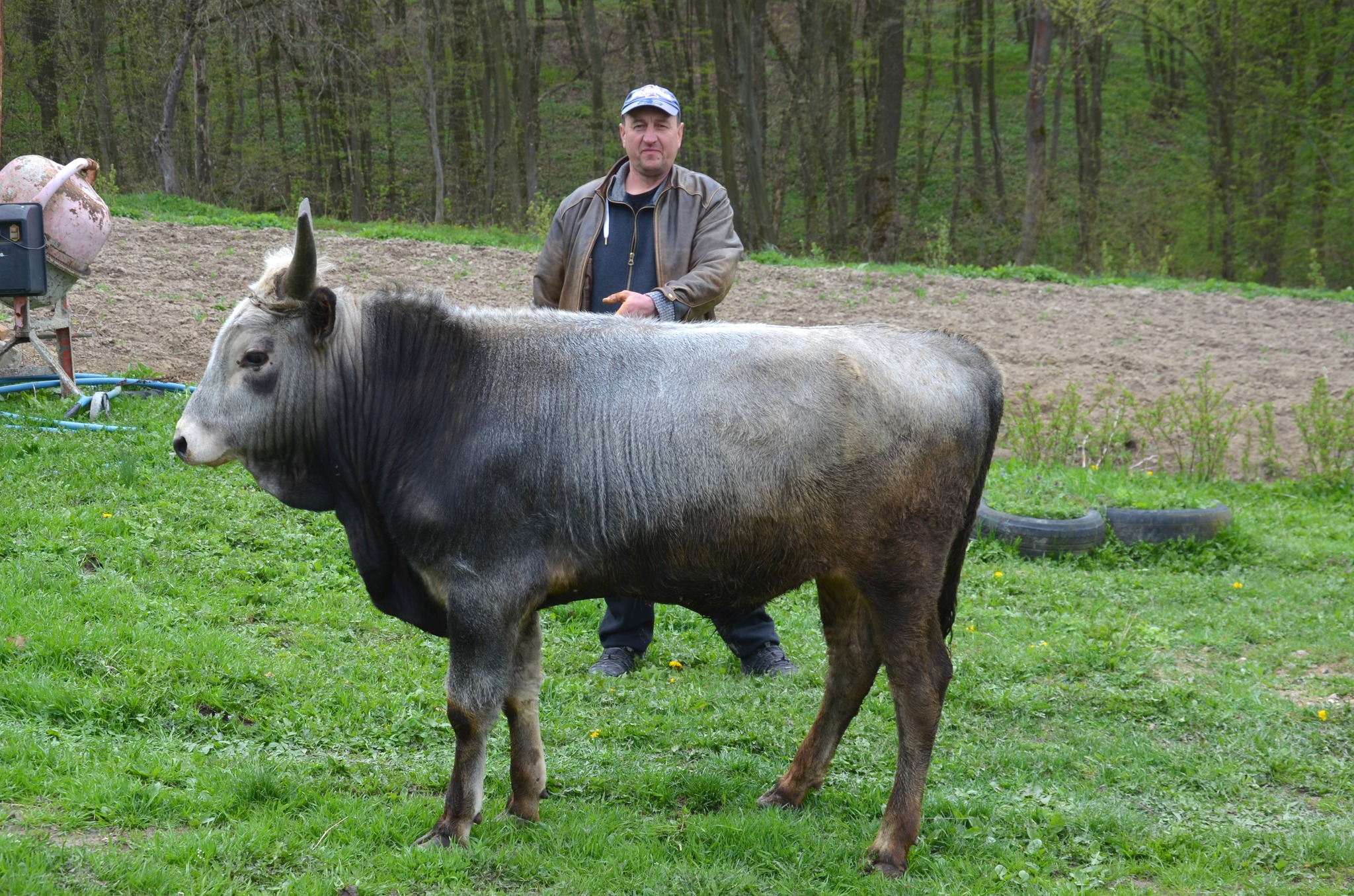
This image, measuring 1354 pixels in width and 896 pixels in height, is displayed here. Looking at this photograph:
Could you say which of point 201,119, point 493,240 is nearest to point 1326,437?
point 493,240

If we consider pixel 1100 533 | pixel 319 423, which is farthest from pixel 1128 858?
pixel 1100 533

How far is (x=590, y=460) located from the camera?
13.4ft

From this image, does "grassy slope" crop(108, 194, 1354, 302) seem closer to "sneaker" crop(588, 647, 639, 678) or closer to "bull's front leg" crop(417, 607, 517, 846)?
"sneaker" crop(588, 647, 639, 678)

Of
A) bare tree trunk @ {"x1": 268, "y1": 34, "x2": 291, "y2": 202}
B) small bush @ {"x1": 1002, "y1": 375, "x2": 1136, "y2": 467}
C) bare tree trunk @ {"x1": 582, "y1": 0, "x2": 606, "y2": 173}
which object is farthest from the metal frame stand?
bare tree trunk @ {"x1": 268, "y1": 34, "x2": 291, "y2": 202}

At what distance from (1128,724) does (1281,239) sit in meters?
23.9

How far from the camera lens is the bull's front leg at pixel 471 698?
400 centimetres

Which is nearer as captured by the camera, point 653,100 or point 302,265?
point 302,265

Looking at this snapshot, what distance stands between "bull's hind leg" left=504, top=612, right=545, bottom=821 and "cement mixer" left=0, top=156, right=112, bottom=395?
618 cm

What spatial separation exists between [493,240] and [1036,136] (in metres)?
11.4

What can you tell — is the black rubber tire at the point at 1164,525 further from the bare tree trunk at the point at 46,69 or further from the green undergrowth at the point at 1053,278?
the bare tree trunk at the point at 46,69

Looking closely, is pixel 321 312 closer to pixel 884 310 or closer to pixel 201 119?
pixel 884 310

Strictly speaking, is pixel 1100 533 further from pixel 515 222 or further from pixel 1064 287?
pixel 515 222

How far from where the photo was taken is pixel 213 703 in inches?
203

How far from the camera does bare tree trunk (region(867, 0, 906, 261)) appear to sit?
23.1 meters
